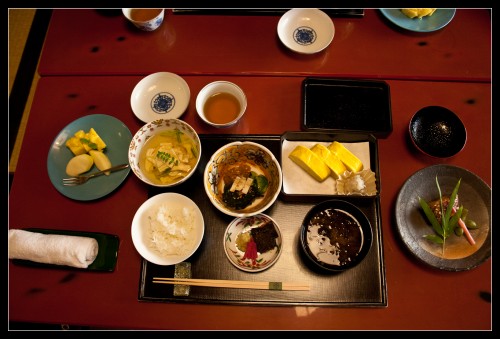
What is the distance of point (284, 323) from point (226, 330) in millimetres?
254

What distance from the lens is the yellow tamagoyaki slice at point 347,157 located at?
5.25 feet

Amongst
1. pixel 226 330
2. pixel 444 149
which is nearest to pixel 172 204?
pixel 226 330

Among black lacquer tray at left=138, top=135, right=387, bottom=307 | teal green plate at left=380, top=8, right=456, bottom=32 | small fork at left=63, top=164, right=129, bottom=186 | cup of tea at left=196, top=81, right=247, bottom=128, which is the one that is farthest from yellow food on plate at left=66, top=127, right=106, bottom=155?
teal green plate at left=380, top=8, right=456, bottom=32

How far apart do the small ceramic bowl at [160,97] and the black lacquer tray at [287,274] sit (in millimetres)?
589

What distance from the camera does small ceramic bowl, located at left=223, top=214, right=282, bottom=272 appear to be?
59.7 inches

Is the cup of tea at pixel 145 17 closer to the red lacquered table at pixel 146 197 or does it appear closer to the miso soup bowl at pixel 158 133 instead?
the red lacquered table at pixel 146 197

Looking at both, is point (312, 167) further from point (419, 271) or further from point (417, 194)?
point (419, 271)

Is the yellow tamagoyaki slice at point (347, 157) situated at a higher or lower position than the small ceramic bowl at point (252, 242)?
higher

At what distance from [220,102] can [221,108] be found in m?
0.04

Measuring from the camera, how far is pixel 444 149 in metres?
1.70

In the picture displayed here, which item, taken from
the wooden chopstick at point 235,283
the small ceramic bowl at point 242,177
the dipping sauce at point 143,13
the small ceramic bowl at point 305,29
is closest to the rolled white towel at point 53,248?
the wooden chopstick at point 235,283

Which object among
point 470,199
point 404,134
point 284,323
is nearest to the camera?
point 284,323

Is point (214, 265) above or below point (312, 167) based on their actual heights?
below

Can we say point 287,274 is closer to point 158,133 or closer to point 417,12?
point 158,133
